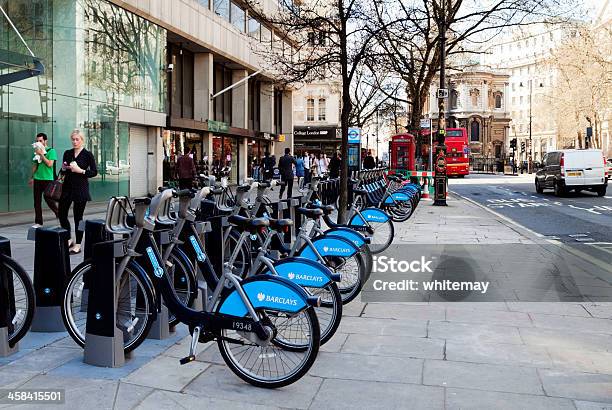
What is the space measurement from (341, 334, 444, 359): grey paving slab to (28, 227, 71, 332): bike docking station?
95.6 inches

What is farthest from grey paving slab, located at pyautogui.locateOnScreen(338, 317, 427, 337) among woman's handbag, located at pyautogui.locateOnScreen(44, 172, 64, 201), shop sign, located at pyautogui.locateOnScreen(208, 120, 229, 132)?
shop sign, located at pyautogui.locateOnScreen(208, 120, 229, 132)

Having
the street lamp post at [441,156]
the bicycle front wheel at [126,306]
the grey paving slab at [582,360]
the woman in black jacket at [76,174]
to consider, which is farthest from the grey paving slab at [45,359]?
the street lamp post at [441,156]

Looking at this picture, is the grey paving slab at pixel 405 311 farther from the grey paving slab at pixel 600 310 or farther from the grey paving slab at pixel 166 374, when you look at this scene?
the grey paving slab at pixel 166 374

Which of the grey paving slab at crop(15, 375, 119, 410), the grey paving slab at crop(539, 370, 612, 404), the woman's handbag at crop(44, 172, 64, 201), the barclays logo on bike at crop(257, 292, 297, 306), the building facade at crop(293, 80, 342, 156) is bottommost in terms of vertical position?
the grey paving slab at crop(539, 370, 612, 404)

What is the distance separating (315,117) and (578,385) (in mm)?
69146

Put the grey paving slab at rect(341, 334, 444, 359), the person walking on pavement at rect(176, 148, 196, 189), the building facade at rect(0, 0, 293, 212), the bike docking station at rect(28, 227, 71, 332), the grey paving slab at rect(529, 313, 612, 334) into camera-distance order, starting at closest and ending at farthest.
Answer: the grey paving slab at rect(341, 334, 444, 359) → the bike docking station at rect(28, 227, 71, 332) → the grey paving slab at rect(529, 313, 612, 334) → the building facade at rect(0, 0, 293, 212) → the person walking on pavement at rect(176, 148, 196, 189)

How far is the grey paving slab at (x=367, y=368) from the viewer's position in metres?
4.65

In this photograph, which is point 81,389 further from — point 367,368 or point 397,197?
point 397,197

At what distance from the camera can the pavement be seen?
4.19 metres

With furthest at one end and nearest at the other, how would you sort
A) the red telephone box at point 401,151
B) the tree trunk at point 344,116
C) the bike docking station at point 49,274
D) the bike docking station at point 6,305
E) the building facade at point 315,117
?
the building facade at point 315,117 < the red telephone box at point 401,151 < the tree trunk at point 344,116 < the bike docking station at point 49,274 < the bike docking station at point 6,305

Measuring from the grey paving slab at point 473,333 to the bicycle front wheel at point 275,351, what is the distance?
5.66 feet

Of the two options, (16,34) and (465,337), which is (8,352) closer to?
(465,337)

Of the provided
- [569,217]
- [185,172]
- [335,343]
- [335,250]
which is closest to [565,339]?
[335,343]

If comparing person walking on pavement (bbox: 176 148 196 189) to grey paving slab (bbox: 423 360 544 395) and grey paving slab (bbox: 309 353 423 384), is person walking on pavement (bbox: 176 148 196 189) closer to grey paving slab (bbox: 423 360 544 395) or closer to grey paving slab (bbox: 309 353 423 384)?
grey paving slab (bbox: 309 353 423 384)
